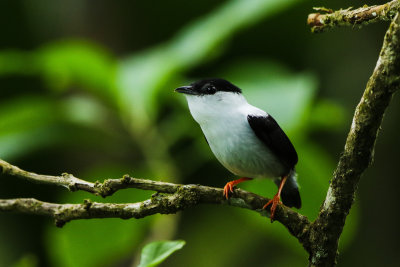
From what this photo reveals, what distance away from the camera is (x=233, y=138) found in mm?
3137

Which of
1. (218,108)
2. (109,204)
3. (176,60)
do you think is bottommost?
(109,204)

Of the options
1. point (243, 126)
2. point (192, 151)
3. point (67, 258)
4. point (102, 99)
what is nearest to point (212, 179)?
point (192, 151)

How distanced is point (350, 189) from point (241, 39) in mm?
4177

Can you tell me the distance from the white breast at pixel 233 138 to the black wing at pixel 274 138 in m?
0.03

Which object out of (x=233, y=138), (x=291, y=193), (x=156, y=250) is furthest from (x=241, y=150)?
(x=156, y=250)

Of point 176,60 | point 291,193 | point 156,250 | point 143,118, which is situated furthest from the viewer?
point 143,118

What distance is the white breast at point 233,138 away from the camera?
3123 millimetres

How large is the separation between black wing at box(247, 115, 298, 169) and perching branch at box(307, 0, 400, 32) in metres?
0.90

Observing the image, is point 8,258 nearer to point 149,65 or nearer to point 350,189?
point 149,65

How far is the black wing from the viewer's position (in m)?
3.19

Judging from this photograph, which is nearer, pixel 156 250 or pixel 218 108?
pixel 156 250

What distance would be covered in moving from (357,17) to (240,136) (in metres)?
1.14

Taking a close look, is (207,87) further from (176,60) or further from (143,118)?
(143,118)

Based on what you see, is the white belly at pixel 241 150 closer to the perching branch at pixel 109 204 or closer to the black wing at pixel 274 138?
the black wing at pixel 274 138
